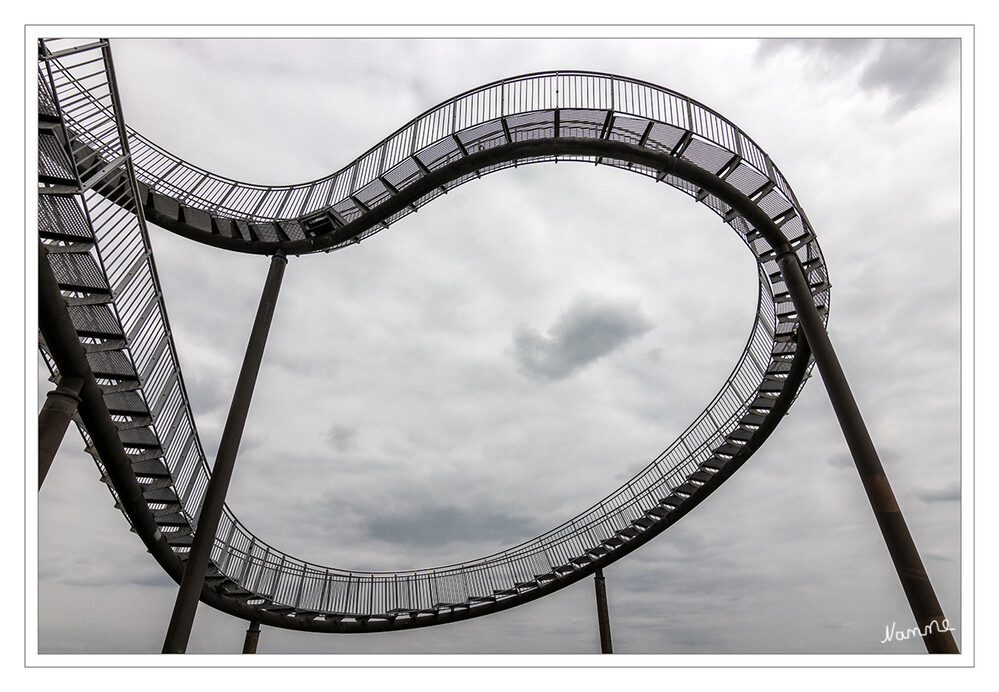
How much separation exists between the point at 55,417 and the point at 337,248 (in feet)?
24.5

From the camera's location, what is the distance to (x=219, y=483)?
9773mm

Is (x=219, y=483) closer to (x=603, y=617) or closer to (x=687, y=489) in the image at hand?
(x=687, y=489)

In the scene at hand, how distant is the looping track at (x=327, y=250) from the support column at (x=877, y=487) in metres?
1.95

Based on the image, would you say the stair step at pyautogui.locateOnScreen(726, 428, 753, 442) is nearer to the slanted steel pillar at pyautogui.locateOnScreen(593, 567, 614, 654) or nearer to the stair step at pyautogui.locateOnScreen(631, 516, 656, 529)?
the stair step at pyautogui.locateOnScreen(631, 516, 656, 529)

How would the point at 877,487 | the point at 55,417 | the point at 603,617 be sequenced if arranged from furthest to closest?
the point at 603,617, the point at 877,487, the point at 55,417

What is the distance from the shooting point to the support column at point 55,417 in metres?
6.65

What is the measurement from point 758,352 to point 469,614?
13240mm

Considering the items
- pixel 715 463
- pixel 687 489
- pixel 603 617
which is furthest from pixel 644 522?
pixel 603 617

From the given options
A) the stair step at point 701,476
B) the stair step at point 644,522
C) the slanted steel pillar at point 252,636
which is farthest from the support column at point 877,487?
the slanted steel pillar at point 252,636

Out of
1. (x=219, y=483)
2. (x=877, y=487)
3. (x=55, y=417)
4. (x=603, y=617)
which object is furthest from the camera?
(x=603, y=617)

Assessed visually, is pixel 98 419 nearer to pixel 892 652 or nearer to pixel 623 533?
pixel 892 652
